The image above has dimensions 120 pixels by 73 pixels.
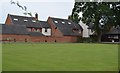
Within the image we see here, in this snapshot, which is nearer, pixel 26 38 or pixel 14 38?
pixel 14 38

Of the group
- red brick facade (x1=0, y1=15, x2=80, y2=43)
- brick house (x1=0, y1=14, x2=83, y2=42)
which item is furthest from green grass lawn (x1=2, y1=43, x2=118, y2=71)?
brick house (x1=0, y1=14, x2=83, y2=42)

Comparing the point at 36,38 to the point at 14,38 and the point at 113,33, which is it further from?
the point at 113,33

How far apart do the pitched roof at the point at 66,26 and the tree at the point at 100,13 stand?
9.52 m

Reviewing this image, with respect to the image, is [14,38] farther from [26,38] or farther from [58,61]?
[58,61]

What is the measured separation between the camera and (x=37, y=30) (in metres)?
72.9

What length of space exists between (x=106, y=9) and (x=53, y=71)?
4805 centimetres

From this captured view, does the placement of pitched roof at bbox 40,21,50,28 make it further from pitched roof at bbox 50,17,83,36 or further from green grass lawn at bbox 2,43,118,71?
green grass lawn at bbox 2,43,118,71

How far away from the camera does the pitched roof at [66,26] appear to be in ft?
233

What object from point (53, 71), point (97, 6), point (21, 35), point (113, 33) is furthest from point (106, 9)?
point (53, 71)

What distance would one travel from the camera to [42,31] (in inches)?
2943

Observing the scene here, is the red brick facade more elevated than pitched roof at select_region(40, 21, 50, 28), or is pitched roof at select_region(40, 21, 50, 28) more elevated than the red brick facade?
pitched roof at select_region(40, 21, 50, 28)

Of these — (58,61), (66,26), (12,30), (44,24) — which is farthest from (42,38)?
(58,61)

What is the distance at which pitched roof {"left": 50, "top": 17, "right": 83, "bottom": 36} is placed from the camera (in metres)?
71.1

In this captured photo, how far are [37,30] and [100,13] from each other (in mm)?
21342
